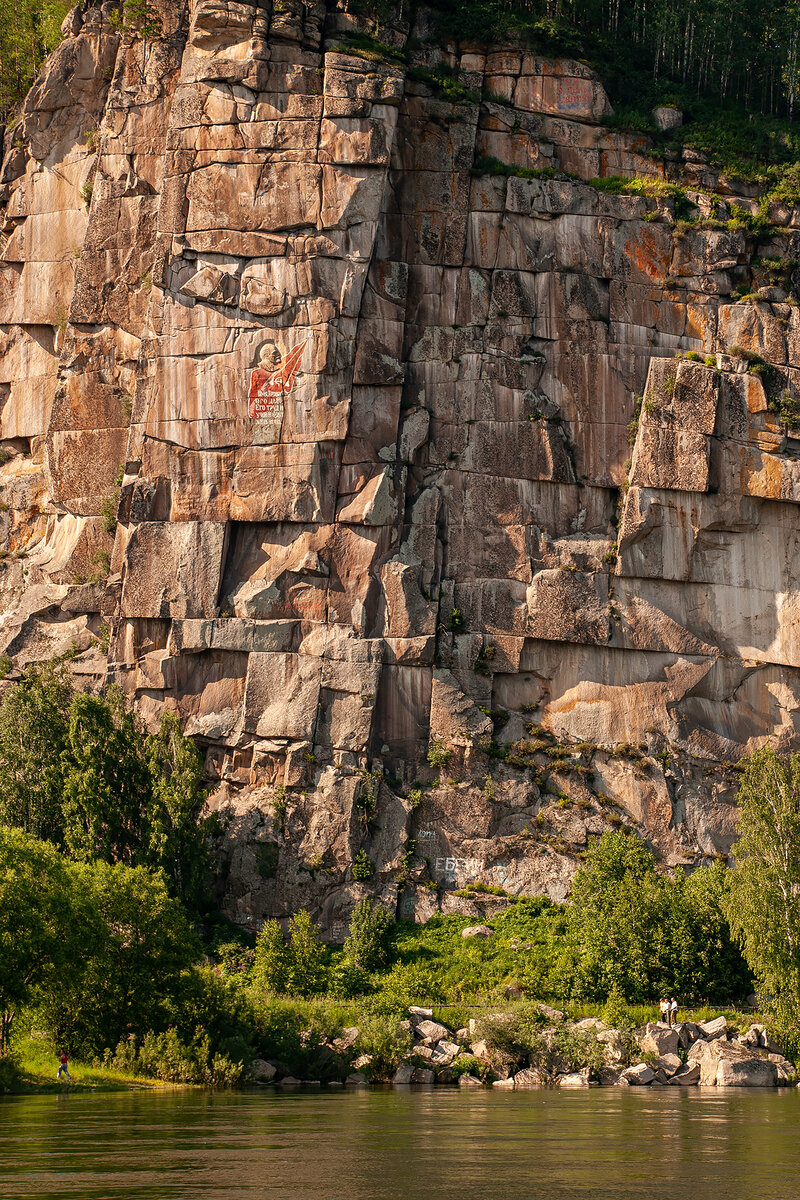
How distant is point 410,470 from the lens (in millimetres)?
50594

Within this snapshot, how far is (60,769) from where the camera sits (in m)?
44.5

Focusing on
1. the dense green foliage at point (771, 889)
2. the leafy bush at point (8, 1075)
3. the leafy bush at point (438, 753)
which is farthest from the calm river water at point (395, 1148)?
the leafy bush at point (438, 753)

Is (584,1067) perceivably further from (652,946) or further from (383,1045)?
(652,946)

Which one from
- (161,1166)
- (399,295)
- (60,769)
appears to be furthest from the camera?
(399,295)

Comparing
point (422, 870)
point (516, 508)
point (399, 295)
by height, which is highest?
point (399, 295)

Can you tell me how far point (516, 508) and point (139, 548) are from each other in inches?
549

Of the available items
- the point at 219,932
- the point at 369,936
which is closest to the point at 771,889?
the point at 369,936

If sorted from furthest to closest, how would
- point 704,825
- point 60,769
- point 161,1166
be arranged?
point 704,825, point 60,769, point 161,1166

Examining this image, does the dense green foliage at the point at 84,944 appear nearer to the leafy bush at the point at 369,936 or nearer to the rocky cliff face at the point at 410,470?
the leafy bush at the point at 369,936

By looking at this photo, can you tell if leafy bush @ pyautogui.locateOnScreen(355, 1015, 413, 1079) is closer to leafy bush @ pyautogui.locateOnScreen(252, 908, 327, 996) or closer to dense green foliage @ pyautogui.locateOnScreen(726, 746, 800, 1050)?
leafy bush @ pyautogui.locateOnScreen(252, 908, 327, 996)

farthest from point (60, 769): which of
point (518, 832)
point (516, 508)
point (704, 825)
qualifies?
point (704, 825)

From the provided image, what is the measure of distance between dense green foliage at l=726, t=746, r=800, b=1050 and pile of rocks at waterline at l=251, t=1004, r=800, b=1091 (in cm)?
136

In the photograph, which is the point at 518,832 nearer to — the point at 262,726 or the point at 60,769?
the point at 262,726

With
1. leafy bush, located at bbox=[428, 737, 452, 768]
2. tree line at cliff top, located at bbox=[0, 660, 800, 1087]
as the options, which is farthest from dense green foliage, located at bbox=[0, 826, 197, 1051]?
leafy bush, located at bbox=[428, 737, 452, 768]
